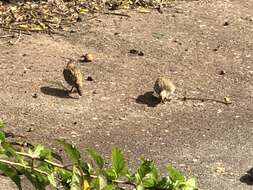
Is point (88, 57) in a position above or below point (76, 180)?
below

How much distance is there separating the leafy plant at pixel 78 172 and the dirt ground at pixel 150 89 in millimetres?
2957

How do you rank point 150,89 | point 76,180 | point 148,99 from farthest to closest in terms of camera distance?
point 150,89 < point 148,99 < point 76,180

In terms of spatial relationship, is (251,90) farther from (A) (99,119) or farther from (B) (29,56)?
(B) (29,56)

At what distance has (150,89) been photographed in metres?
6.15

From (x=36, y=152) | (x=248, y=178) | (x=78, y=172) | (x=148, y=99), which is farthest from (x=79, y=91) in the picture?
(x=78, y=172)

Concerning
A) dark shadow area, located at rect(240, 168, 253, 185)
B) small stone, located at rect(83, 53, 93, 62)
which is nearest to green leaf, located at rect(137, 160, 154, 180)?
dark shadow area, located at rect(240, 168, 253, 185)

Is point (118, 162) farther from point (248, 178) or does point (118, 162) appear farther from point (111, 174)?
point (248, 178)

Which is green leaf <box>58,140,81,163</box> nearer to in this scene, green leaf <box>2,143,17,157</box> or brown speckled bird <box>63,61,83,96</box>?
green leaf <box>2,143,17,157</box>

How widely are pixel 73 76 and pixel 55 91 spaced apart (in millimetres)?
296

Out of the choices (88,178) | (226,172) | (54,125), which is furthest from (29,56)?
(88,178)

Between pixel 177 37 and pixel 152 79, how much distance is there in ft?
3.10

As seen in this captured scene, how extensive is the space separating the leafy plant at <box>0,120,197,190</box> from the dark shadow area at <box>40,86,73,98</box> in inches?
168

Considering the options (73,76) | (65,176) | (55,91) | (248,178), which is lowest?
(55,91)

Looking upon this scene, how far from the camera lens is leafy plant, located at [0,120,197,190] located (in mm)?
A: 1561
